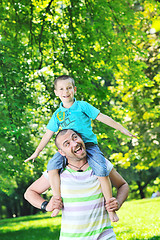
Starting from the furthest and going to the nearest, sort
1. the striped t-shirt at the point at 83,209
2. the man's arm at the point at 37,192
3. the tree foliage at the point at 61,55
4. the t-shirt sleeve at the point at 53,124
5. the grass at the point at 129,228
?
the grass at the point at 129,228
the tree foliage at the point at 61,55
the t-shirt sleeve at the point at 53,124
the man's arm at the point at 37,192
the striped t-shirt at the point at 83,209

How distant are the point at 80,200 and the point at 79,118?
703mm

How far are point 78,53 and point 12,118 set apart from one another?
2.33 meters

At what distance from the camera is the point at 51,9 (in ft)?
35.4

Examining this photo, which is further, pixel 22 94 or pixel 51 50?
pixel 51 50

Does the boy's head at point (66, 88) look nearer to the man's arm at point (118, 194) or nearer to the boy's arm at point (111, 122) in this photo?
the boy's arm at point (111, 122)

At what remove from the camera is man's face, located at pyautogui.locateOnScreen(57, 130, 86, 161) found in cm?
307

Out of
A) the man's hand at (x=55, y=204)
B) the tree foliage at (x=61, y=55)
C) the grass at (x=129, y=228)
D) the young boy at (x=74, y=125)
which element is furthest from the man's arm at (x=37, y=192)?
the grass at (x=129, y=228)

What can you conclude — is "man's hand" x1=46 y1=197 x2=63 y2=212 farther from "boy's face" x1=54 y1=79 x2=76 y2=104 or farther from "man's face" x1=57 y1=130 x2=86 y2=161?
"boy's face" x1=54 y1=79 x2=76 y2=104

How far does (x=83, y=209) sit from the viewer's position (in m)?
3.10

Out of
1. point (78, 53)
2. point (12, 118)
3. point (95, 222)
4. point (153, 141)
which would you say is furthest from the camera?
point (153, 141)

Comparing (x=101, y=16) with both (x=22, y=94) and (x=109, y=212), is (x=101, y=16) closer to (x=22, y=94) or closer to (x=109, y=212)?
(x=22, y=94)

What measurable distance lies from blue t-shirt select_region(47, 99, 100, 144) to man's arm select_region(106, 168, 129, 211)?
0.34 meters

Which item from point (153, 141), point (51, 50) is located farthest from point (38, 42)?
point (153, 141)

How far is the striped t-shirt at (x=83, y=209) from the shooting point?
121 inches
